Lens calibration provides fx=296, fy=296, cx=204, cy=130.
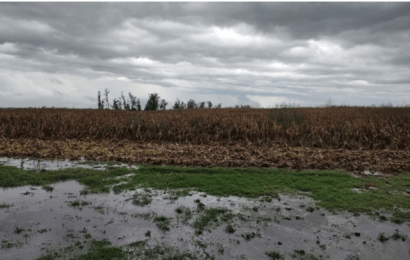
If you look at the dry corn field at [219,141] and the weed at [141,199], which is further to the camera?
the dry corn field at [219,141]

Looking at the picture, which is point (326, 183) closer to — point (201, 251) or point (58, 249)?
point (201, 251)

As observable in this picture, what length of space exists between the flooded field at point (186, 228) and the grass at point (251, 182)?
1.14ft

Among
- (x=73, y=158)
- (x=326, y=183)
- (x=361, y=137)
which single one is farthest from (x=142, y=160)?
(x=361, y=137)

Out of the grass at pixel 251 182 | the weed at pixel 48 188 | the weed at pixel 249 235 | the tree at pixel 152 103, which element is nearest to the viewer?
the weed at pixel 249 235

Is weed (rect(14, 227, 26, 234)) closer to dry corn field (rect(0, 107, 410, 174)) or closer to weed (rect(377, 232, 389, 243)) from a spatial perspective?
dry corn field (rect(0, 107, 410, 174))

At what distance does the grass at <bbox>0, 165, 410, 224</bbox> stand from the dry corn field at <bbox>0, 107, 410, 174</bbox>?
107 cm

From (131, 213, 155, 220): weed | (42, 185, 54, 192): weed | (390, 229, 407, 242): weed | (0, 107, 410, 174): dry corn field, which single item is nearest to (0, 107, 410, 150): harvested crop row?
(0, 107, 410, 174): dry corn field

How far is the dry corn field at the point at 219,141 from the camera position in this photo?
1030 cm

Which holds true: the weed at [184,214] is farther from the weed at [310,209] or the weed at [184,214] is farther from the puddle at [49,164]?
the puddle at [49,164]

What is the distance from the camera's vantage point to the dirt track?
9672mm

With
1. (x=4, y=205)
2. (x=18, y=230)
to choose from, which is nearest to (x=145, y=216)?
(x=18, y=230)

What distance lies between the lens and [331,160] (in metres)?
10.3

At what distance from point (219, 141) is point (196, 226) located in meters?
10.1

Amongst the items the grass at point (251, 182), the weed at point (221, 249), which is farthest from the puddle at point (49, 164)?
the weed at point (221, 249)
